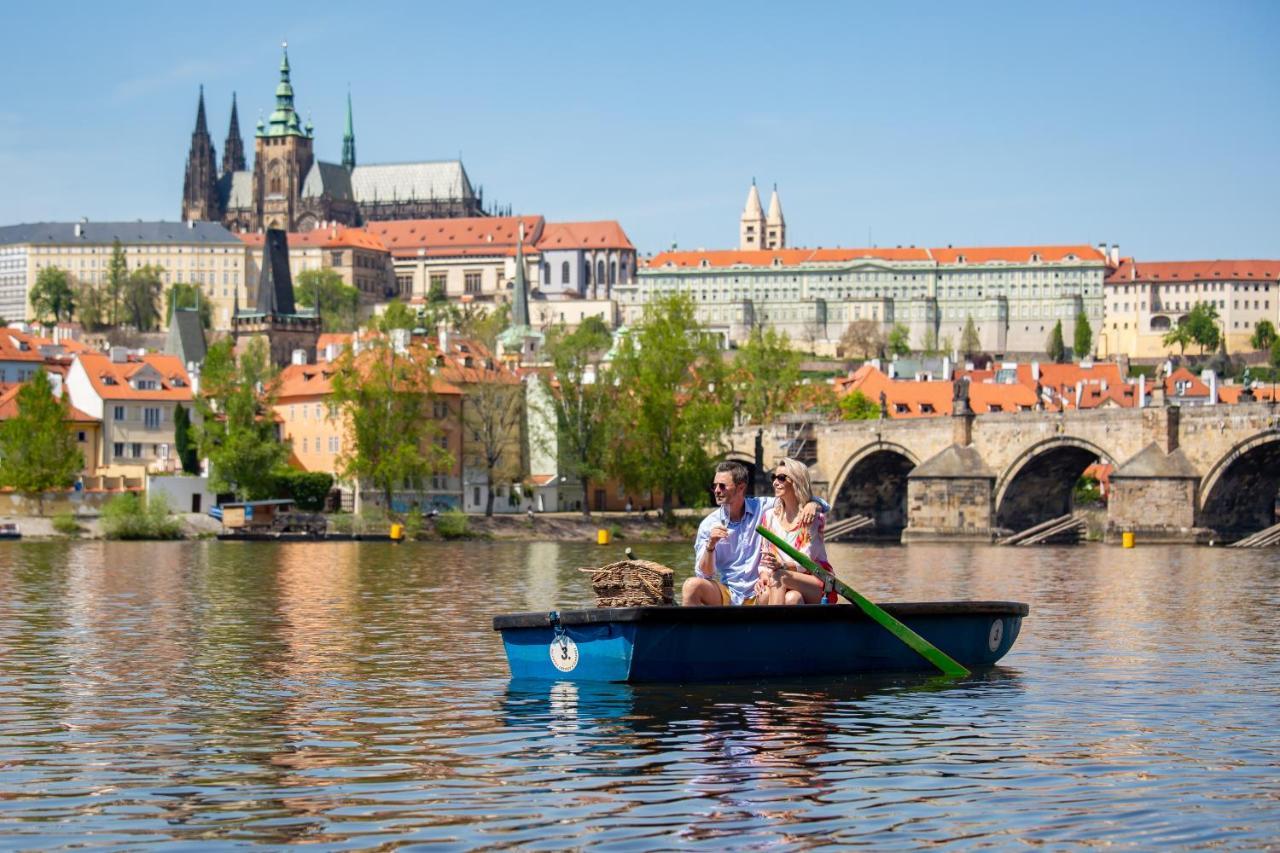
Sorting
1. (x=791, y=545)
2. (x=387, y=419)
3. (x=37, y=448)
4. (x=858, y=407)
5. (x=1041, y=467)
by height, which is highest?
(x=858, y=407)

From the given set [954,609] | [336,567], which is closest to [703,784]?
[954,609]

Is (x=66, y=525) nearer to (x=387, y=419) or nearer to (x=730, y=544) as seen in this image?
(x=387, y=419)

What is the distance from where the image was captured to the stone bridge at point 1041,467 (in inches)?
2485

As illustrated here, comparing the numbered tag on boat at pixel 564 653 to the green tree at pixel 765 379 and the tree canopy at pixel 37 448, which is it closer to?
the tree canopy at pixel 37 448

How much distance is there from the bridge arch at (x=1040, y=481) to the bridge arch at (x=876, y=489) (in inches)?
271

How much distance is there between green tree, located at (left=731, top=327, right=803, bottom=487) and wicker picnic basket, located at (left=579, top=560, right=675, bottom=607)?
233 ft

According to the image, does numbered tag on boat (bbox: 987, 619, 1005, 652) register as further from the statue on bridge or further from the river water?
the statue on bridge

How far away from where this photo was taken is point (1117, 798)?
534 inches

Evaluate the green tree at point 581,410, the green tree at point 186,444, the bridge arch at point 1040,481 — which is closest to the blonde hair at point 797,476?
the bridge arch at point 1040,481

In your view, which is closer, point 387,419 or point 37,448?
point 37,448

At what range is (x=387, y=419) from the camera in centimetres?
7531

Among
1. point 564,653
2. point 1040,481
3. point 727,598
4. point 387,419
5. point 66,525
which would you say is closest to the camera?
point 564,653

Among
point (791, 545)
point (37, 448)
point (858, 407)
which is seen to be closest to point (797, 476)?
point (791, 545)

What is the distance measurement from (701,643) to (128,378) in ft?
238
